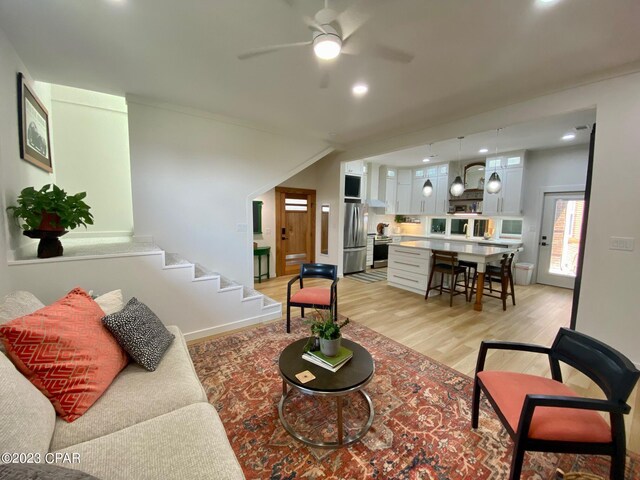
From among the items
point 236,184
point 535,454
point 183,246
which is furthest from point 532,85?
point 183,246

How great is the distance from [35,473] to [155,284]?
2.36 meters

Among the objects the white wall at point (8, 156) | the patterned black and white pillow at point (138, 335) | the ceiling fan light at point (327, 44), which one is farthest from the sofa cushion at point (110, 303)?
the ceiling fan light at point (327, 44)

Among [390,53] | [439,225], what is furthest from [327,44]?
[439,225]

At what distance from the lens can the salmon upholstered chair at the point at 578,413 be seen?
1160mm

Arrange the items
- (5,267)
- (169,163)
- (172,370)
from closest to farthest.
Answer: (172,370)
(5,267)
(169,163)

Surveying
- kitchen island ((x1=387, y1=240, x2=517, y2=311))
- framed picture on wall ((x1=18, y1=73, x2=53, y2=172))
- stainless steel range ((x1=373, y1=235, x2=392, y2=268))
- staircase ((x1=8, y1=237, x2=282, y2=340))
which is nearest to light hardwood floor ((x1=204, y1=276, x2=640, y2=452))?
kitchen island ((x1=387, y1=240, x2=517, y2=311))

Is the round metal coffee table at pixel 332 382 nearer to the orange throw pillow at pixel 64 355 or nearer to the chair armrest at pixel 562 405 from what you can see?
the chair armrest at pixel 562 405

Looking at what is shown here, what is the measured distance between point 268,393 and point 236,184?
10.0 feet

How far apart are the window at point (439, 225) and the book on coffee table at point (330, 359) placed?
6.37 m

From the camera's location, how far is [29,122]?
2.53 meters

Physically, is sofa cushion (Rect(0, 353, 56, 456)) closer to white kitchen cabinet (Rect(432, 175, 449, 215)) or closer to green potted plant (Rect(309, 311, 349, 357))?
green potted plant (Rect(309, 311, 349, 357))

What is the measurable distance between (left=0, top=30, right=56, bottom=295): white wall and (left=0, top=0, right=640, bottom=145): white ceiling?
18cm

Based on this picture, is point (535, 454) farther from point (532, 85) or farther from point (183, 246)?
point (183, 246)

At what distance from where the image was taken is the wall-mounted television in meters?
6.14
